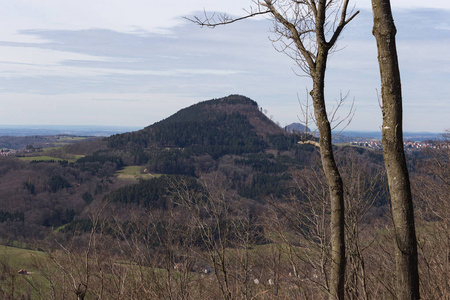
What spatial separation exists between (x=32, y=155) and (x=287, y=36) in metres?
155

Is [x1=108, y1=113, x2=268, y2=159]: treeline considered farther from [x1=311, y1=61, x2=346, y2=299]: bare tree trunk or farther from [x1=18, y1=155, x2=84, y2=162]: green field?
[x1=311, y1=61, x2=346, y2=299]: bare tree trunk

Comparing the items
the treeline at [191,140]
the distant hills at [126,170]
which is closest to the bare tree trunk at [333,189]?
the distant hills at [126,170]

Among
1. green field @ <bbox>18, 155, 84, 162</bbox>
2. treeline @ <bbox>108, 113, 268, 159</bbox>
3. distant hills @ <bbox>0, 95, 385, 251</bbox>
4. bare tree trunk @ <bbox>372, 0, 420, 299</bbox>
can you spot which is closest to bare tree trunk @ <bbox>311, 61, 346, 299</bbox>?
bare tree trunk @ <bbox>372, 0, 420, 299</bbox>

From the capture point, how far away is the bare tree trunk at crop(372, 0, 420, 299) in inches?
165

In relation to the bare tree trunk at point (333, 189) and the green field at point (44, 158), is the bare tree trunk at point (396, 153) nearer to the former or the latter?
the bare tree trunk at point (333, 189)

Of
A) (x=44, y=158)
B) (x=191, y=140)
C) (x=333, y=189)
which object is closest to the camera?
(x=333, y=189)

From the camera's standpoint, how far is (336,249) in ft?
17.0

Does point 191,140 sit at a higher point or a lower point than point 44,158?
higher

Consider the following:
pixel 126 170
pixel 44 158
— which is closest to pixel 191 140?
pixel 126 170

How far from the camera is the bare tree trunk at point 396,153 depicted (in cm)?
419

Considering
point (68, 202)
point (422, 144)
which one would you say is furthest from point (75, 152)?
point (422, 144)

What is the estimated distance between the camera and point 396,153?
4.32 metres

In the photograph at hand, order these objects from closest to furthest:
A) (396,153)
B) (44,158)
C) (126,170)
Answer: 1. (396,153)
2. (44,158)
3. (126,170)

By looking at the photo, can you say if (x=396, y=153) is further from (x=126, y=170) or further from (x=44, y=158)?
(x=44, y=158)
